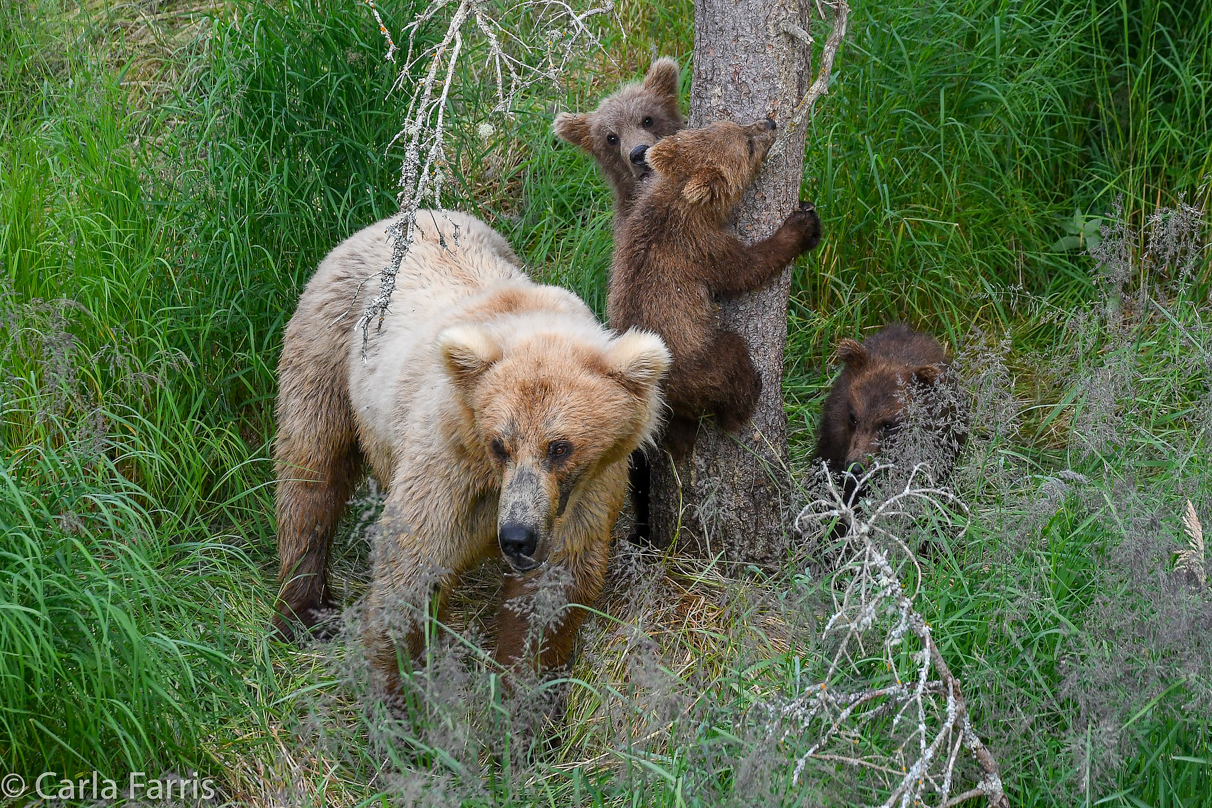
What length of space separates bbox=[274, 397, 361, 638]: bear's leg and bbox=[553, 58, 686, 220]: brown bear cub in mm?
1744

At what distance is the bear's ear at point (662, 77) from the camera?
18.2 ft

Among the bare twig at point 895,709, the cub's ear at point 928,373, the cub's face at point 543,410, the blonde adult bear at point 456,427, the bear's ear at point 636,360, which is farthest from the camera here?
the cub's ear at point 928,373

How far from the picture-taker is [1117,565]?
10.9 ft

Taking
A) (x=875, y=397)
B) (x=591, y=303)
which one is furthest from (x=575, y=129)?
(x=875, y=397)

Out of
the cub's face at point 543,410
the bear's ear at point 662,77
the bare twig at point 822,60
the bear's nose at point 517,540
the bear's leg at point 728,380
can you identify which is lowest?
the bear's leg at point 728,380

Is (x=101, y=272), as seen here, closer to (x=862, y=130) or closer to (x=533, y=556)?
(x=533, y=556)

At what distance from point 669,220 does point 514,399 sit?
4.06ft

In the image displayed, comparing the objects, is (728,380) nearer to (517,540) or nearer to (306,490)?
(517,540)

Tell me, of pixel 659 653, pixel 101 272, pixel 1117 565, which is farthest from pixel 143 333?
pixel 1117 565

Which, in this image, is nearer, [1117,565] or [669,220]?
[1117,565]

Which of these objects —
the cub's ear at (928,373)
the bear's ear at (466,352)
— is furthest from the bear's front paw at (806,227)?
the bear's ear at (466,352)

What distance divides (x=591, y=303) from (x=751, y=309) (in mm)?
1250

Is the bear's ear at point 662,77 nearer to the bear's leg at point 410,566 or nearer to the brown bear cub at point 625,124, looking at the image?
the brown bear cub at point 625,124

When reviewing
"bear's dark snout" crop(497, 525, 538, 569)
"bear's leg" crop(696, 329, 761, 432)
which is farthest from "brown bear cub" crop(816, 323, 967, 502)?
"bear's dark snout" crop(497, 525, 538, 569)
